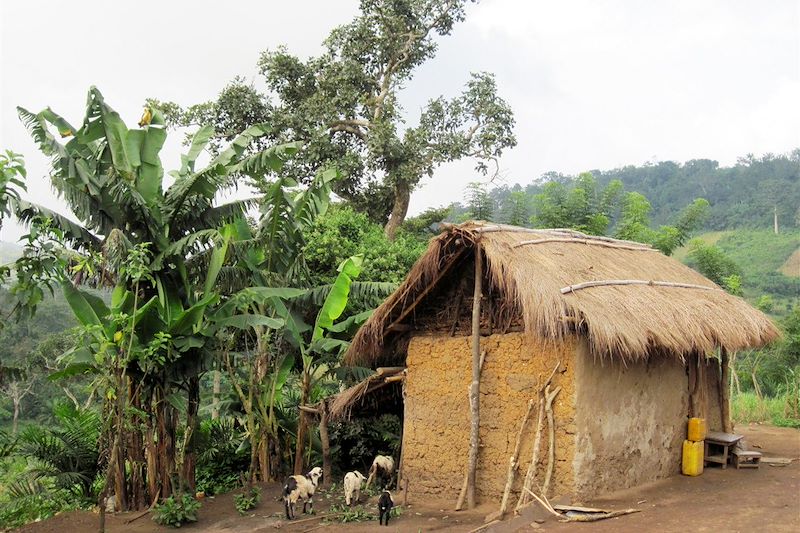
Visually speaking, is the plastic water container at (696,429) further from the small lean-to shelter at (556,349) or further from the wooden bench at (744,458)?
the wooden bench at (744,458)

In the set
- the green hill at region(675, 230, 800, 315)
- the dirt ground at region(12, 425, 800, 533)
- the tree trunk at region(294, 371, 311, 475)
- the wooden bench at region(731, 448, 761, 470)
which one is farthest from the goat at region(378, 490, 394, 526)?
the green hill at region(675, 230, 800, 315)

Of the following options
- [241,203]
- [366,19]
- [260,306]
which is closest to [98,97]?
[241,203]

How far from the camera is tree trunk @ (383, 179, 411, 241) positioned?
18.5 meters

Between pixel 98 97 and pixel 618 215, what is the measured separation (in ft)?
44.9

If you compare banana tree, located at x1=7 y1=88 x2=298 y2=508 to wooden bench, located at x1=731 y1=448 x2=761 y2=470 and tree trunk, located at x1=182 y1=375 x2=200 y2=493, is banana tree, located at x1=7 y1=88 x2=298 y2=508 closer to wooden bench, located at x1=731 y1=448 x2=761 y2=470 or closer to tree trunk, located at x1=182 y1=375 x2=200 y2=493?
tree trunk, located at x1=182 y1=375 x2=200 y2=493

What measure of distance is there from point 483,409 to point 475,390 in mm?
294

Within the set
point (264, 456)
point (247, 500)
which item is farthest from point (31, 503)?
point (264, 456)

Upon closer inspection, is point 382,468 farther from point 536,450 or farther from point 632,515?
point 632,515

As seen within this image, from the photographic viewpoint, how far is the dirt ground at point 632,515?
22.7 ft

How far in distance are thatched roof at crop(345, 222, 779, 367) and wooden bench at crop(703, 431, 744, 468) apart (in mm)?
1212

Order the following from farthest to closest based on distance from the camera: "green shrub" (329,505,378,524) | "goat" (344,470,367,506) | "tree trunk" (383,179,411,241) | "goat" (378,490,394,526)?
"tree trunk" (383,179,411,241) → "goat" (344,470,367,506) → "green shrub" (329,505,378,524) → "goat" (378,490,394,526)

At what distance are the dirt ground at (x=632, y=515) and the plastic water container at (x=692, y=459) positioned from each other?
0.44ft

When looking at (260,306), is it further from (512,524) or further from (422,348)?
(512,524)

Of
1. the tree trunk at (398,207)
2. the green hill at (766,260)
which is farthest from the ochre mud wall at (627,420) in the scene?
the green hill at (766,260)
